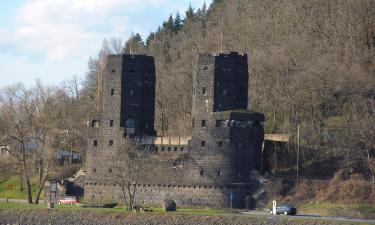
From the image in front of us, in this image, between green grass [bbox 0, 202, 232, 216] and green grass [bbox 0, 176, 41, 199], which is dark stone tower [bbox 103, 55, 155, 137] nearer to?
green grass [bbox 0, 202, 232, 216]

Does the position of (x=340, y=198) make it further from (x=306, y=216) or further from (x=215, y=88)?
(x=215, y=88)

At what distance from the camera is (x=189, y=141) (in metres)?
78.4

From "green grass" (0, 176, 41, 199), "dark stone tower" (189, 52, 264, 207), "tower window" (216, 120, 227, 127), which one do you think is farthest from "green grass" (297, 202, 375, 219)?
"green grass" (0, 176, 41, 199)

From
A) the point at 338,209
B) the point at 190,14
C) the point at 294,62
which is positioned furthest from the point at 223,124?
the point at 190,14

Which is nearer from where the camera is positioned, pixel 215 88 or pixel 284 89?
pixel 215 88

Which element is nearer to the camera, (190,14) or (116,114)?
(116,114)

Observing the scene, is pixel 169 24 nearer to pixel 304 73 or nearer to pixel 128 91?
pixel 304 73

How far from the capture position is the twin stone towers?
76.4 m

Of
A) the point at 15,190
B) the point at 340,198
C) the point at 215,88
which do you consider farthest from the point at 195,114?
the point at 15,190

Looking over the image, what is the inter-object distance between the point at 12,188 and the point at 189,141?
25.4 m

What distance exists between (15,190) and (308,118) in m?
27.6

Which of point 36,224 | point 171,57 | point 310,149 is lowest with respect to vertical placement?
point 36,224

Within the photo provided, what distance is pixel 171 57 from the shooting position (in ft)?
403

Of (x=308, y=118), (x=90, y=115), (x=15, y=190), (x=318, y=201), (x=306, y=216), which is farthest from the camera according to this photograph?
(x=15, y=190)
